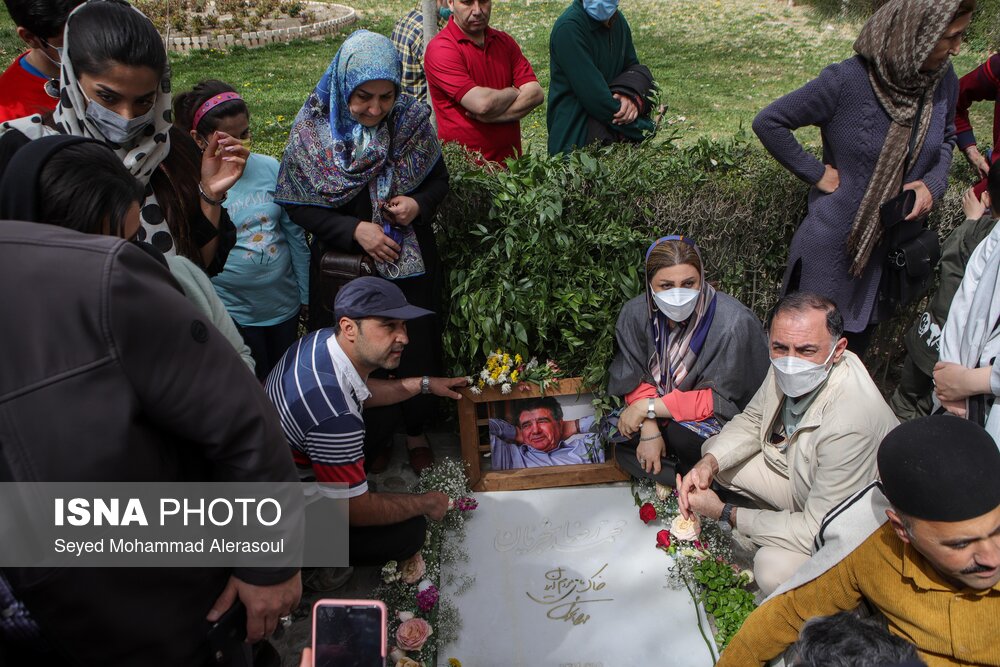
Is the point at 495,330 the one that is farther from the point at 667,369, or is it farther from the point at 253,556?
the point at 253,556

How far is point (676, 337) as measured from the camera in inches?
141

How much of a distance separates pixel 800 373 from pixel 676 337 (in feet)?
2.39

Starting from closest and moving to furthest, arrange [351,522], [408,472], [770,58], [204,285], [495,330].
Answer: [204,285], [351,522], [495,330], [408,472], [770,58]

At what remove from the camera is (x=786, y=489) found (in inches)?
127

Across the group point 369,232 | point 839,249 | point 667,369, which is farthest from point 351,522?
point 839,249

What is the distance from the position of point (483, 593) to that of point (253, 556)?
1.64 m

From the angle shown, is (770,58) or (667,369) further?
(770,58)

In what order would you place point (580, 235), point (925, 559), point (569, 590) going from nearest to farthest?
1. point (925, 559)
2. point (569, 590)
3. point (580, 235)

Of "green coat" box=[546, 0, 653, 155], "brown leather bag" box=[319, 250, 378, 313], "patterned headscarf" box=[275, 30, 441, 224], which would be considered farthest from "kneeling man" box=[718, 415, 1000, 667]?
"green coat" box=[546, 0, 653, 155]

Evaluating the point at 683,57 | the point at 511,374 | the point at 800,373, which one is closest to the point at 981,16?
the point at 683,57

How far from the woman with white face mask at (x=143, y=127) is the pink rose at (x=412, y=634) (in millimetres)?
1535

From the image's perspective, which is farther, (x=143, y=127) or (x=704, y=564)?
(x=704, y=564)

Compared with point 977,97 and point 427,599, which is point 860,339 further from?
point 427,599

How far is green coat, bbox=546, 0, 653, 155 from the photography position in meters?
4.39
